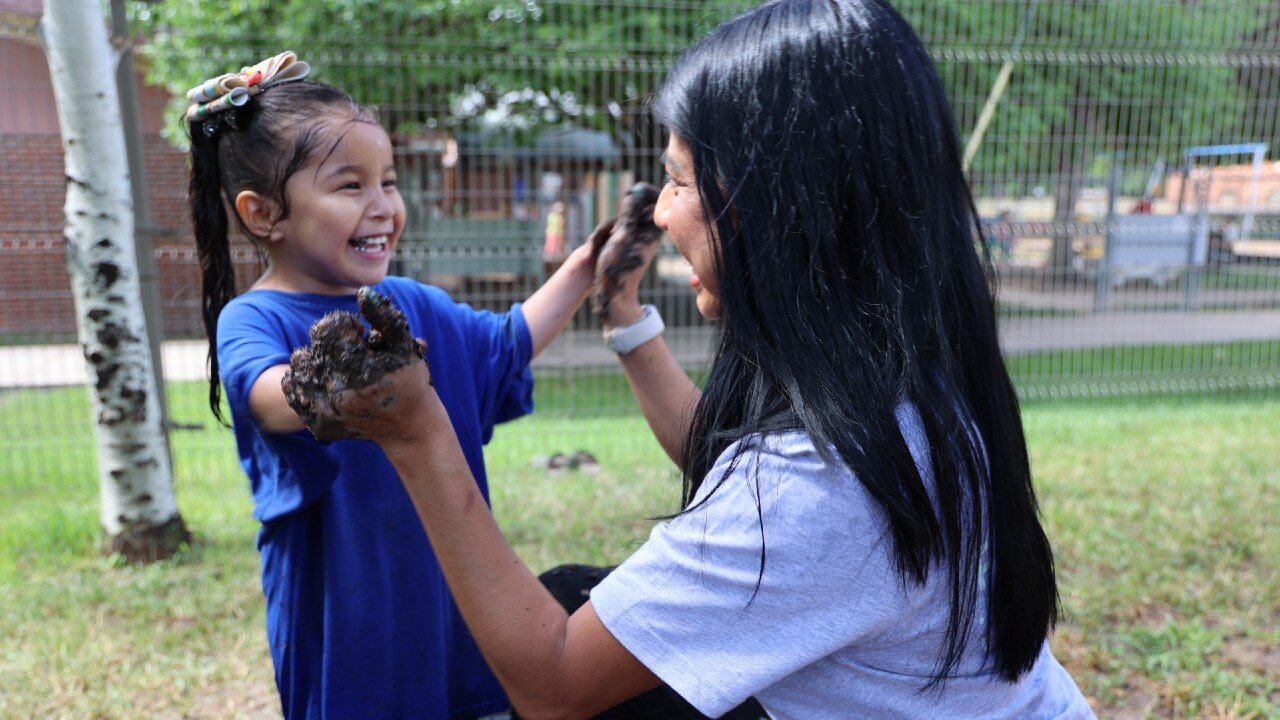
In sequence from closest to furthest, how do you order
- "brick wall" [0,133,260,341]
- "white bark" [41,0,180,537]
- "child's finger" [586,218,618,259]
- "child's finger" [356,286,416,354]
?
1. "child's finger" [356,286,416,354]
2. "child's finger" [586,218,618,259]
3. "white bark" [41,0,180,537]
4. "brick wall" [0,133,260,341]

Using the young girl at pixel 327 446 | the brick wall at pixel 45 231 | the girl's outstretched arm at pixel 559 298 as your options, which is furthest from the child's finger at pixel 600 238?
the brick wall at pixel 45 231

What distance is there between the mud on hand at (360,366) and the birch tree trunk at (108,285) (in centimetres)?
297

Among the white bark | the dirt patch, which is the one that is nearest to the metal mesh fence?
the white bark

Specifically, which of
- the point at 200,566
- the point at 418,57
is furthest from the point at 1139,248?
the point at 200,566

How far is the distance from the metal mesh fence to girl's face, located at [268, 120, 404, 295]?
9.46ft

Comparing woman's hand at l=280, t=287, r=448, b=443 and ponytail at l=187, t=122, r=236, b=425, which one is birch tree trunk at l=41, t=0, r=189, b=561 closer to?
ponytail at l=187, t=122, r=236, b=425

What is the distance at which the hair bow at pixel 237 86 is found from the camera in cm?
165

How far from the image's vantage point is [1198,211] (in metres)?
7.34

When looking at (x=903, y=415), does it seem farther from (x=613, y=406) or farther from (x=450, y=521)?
(x=613, y=406)

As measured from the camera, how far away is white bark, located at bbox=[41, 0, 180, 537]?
135 inches

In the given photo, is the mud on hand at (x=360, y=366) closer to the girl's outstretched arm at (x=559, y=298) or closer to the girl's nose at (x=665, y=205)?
the girl's nose at (x=665, y=205)

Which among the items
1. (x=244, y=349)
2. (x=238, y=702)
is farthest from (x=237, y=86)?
(x=238, y=702)

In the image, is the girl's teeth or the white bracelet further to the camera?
the white bracelet

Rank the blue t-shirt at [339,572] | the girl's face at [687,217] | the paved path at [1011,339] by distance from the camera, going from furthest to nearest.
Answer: the paved path at [1011,339] → the blue t-shirt at [339,572] → the girl's face at [687,217]
